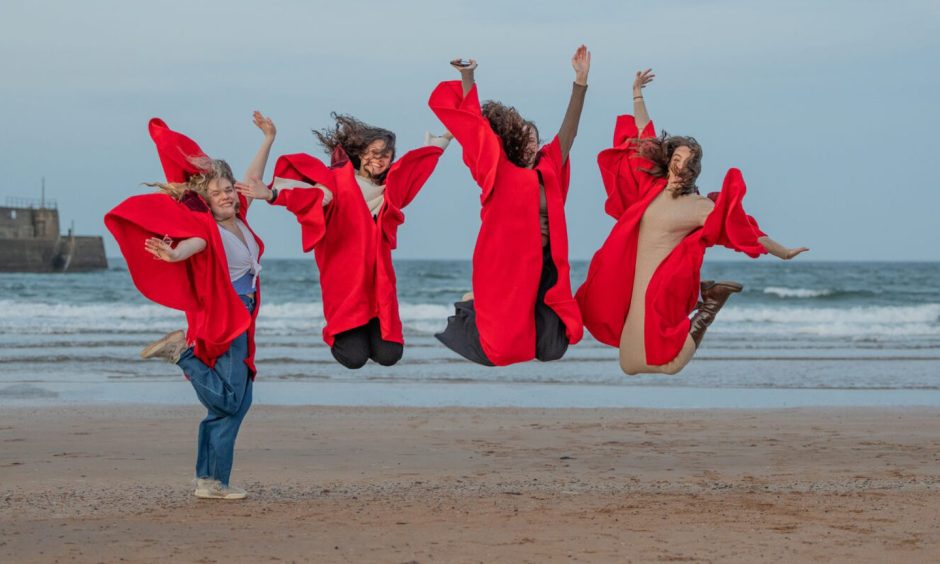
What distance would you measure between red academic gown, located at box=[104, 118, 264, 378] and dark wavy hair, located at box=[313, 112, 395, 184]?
41.7 inches

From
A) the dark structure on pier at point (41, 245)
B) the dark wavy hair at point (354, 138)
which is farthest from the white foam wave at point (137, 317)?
the dark structure on pier at point (41, 245)

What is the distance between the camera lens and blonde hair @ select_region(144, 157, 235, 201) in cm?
736

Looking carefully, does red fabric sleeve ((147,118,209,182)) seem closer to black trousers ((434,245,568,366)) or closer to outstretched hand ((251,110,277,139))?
outstretched hand ((251,110,277,139))

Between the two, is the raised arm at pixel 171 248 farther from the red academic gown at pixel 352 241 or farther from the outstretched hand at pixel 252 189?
the red academic gown at pixel 352 241

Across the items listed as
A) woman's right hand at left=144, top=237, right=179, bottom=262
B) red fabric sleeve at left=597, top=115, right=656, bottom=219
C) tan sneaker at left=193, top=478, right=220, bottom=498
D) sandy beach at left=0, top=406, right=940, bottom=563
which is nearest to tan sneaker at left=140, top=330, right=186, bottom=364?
woman's right hand at left=144, top=237, right=179, bottom=262

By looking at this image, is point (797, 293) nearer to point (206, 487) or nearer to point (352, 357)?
point (352, 357)

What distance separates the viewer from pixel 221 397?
742cm

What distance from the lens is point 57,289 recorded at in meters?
42.4

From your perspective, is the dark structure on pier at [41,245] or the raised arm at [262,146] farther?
the dark structure on pier at [41,245]

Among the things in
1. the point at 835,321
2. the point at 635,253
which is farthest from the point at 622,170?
the point at 835,321

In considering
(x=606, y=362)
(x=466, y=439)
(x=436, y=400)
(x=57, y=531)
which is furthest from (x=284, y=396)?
(x=57, y=531)

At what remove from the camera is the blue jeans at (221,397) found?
739 cm

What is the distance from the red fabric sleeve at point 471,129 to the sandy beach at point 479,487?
2.10 metres

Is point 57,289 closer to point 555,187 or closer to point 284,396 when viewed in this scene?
point 284,396
